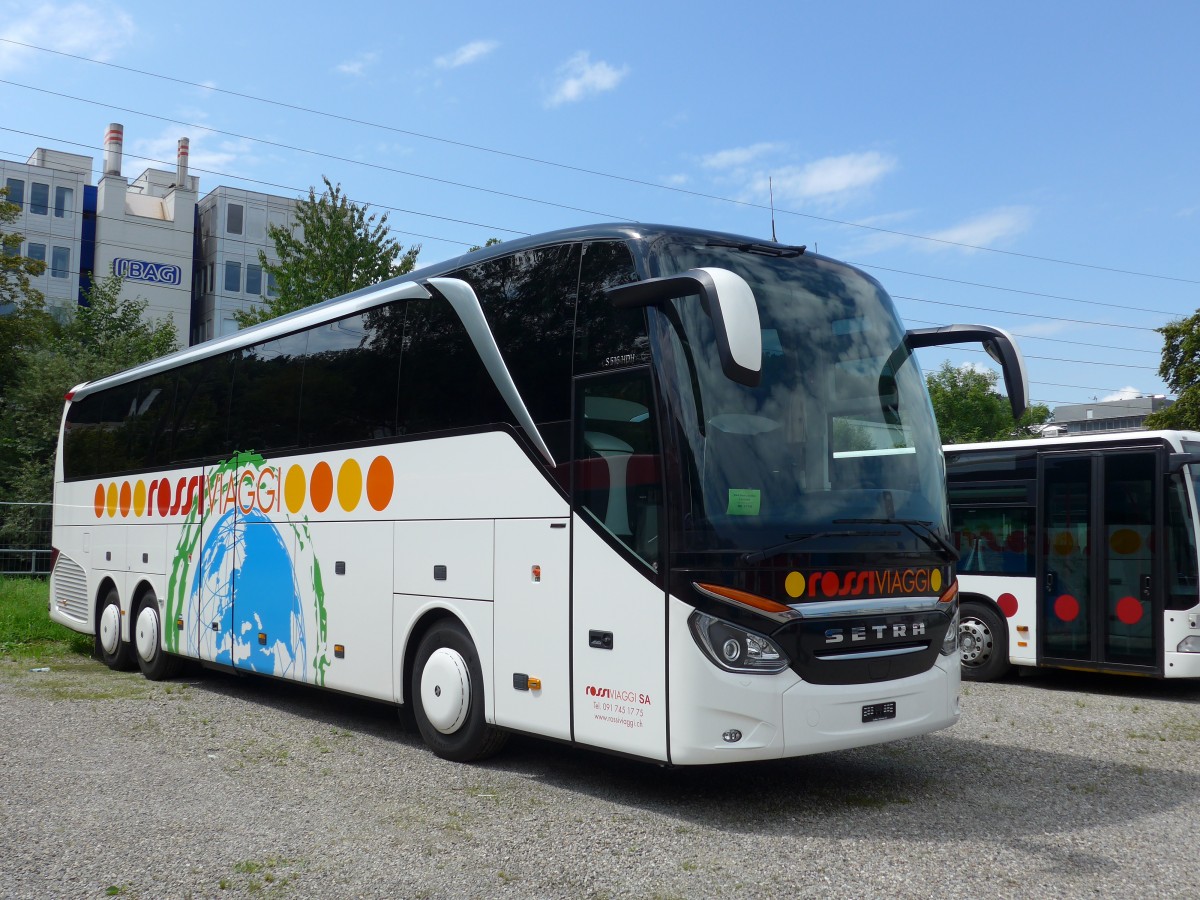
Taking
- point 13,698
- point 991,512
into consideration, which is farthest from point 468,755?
point 991,512

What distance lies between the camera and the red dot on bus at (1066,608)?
42.6 ft

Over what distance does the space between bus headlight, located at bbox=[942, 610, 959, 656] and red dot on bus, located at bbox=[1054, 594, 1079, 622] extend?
596 centimetres

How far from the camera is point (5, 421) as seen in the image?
106 feet

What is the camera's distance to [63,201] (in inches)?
2761

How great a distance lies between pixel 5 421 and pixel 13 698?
23359 mm

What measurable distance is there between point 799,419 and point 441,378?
298 cm

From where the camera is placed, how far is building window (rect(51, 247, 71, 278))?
227 ft

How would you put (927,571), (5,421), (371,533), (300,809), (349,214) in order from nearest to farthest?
(300,809)
(927,571)
(371,533)
(349,214)
(5,421)

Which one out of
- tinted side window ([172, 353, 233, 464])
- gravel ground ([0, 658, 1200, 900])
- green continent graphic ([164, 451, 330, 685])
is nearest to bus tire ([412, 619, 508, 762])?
gravel ground ([0, 658, 1200, 900])

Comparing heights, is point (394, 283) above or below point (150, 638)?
above

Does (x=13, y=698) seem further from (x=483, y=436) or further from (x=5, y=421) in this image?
(x=5, y=421)

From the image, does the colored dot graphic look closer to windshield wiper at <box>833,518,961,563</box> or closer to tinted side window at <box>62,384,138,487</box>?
tinted side window at <box>62,384,138,487</box>

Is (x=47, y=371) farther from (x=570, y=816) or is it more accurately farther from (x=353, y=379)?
(x=570, y=816)

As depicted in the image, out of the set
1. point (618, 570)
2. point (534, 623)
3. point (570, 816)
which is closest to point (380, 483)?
point (534, 623)
